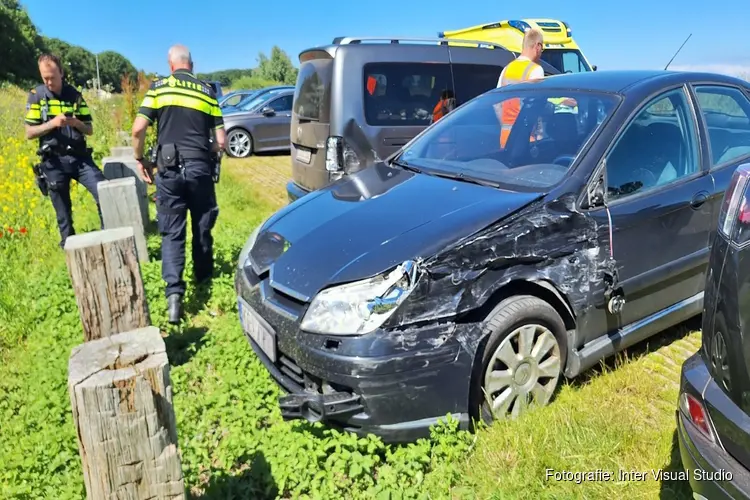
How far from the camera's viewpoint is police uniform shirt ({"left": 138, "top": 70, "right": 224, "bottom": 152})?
416 cm

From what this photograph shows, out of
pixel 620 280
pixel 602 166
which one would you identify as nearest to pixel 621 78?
pixel 602 166

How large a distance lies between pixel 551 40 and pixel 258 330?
9997 mm

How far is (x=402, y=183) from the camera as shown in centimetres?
337

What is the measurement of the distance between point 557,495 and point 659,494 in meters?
0.42

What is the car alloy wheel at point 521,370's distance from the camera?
8.64 feet

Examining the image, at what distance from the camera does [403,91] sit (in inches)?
211

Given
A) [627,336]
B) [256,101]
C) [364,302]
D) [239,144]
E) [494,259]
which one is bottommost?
[627,336]

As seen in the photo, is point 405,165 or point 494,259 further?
point 405,165

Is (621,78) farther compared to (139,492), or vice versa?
(621,78)

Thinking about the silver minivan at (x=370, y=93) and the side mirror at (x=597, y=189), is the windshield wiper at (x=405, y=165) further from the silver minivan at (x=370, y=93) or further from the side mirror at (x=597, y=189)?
the silver minivan at (x=370, y=93)

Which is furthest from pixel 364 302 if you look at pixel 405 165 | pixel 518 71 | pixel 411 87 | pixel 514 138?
pixel 518 71

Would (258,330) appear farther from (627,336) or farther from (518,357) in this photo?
(627,336)

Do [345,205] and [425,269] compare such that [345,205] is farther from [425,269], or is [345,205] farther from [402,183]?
[425,269]

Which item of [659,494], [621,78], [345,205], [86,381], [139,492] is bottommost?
[659,494]
